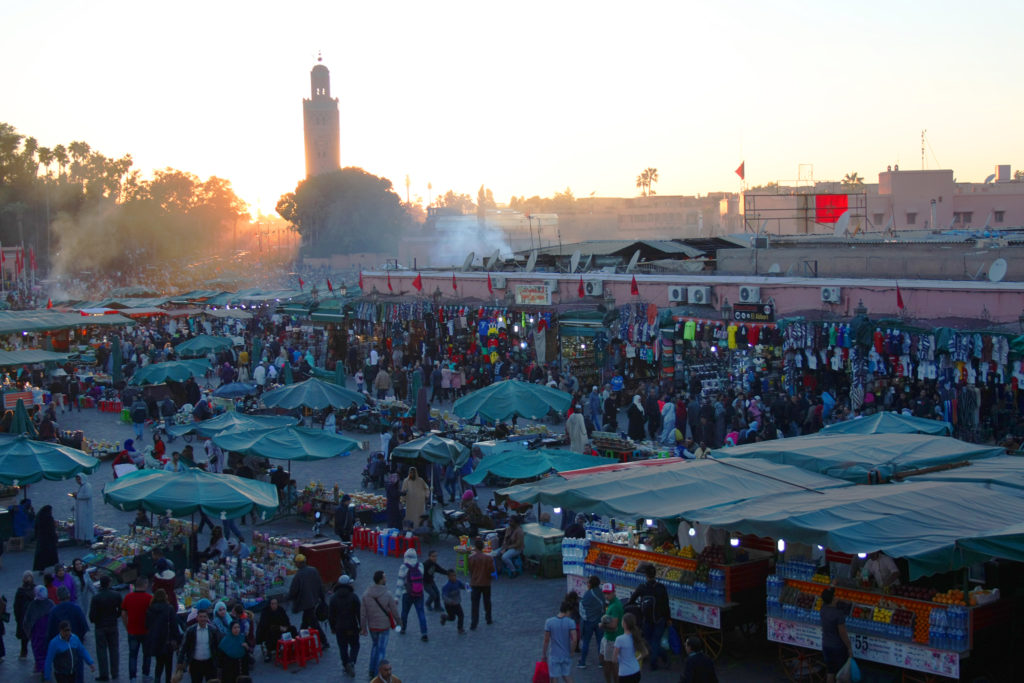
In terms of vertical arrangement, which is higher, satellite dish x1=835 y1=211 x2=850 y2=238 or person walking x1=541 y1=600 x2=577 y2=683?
satellite dish x1=835 y1=211 x2=850 y2=238

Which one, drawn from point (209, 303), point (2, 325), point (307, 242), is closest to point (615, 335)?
point (2, 325)

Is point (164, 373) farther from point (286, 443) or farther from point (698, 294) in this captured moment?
point (698, 294)

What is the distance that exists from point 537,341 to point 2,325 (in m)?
16.9

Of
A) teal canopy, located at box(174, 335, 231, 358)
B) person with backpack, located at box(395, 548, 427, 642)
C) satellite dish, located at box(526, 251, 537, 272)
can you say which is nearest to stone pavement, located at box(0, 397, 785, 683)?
person with backpack, located at box(395, 548, 427, 642)

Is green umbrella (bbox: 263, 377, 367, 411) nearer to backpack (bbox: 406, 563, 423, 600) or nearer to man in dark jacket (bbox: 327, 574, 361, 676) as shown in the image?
backpack (bbox: 406, 563, 423, 600)

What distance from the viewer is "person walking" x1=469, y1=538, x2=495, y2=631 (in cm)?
1180

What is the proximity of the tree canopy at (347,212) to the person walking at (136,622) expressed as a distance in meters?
91.4

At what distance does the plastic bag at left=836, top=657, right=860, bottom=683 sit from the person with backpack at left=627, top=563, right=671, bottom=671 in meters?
1.97

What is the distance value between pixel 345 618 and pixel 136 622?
2068mm

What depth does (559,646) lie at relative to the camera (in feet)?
31.0

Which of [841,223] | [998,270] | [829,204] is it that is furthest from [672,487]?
[829,204]

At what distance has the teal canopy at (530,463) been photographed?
14.9 metres

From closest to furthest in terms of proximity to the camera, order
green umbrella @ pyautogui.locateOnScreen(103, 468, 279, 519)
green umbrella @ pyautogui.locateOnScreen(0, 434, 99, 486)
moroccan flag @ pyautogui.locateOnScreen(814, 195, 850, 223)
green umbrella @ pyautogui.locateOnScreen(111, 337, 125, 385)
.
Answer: green umbrella @ pyautogui.locateOnScreen(103, 468, 279, 519) → green umbrella @ pyautogui.locateOnScreen(0, 434, 99, 486) → green umbrella @ pyautogui.locateOnScreen(111, 337, 125, 385) → moroccan flag @ pyautogui.locateOnScreen(814, 195, 850, 223)

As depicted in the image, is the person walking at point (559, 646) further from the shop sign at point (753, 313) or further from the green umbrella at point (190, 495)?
the shop sign at point (753, 313)
